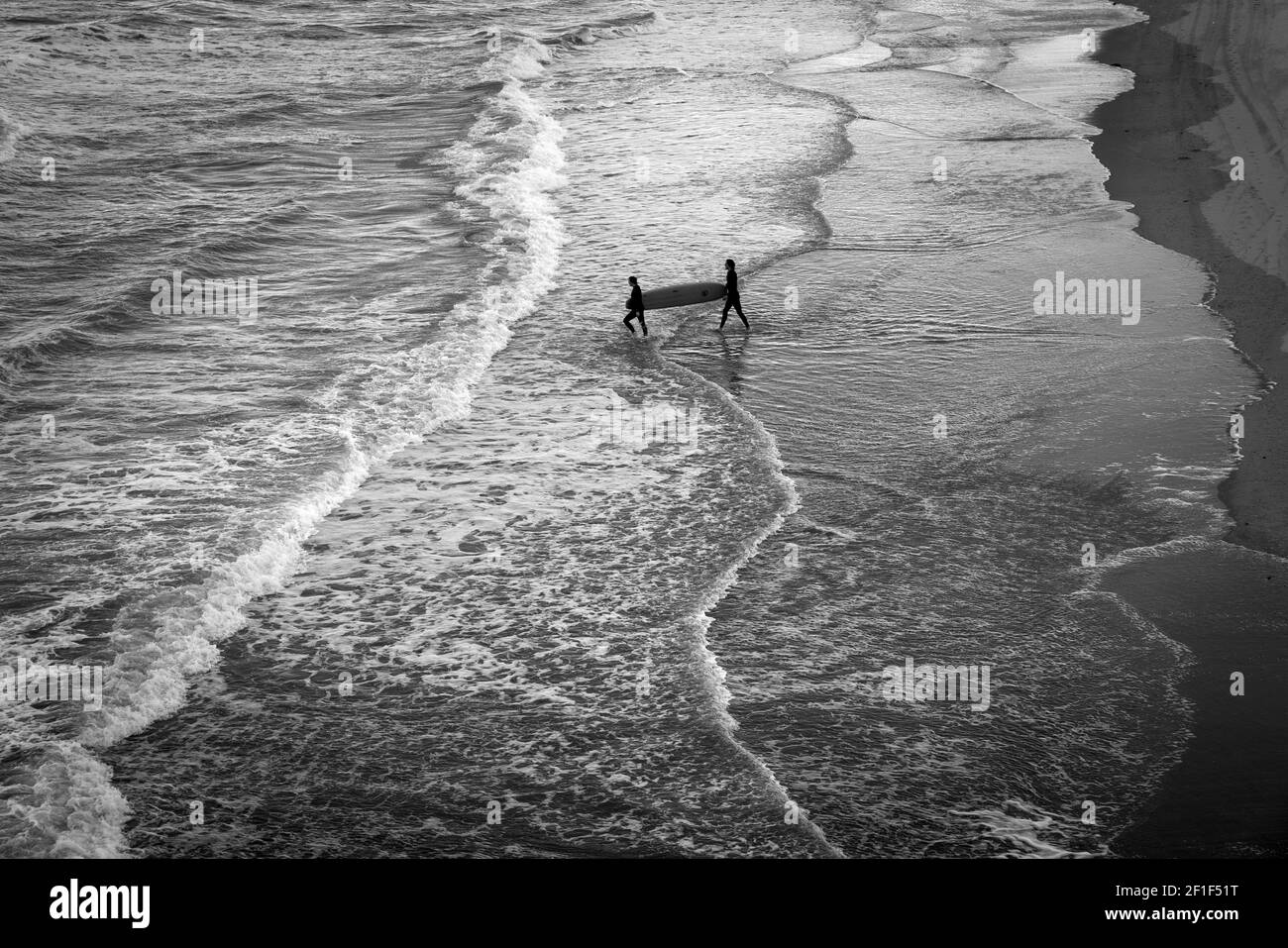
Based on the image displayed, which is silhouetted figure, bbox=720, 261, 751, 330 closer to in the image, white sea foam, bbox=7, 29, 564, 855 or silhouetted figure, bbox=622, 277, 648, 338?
silhouetted figure, bbox=622, 277, 648, 338

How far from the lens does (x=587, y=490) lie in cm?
1501

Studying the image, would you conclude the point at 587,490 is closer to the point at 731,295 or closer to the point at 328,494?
the point at 328,494

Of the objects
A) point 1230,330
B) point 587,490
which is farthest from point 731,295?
point 1230,330

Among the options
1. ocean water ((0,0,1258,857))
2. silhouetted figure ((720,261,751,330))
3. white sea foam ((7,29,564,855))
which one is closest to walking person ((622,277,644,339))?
ocean water ((0,0,1258,857))

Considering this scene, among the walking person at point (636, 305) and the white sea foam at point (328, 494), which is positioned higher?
the walking person at point (636, 305)

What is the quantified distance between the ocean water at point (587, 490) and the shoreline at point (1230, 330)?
377mm

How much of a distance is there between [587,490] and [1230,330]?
1004 centimetres

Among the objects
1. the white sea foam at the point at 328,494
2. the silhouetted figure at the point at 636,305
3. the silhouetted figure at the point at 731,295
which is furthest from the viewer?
the silhouetted figure at the point at 636,305

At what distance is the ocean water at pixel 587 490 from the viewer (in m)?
10.2

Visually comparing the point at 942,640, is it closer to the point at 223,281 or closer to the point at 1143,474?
the point at 1143,474

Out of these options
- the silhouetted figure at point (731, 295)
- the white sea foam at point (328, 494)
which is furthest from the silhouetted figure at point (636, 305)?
the white sea foam at point (328, 494)

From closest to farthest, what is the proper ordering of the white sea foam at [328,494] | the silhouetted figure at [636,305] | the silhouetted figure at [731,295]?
the white sea foam at [328,494]
the silhouetted figure at [731,295]
the silhouetted figure at [636,305]

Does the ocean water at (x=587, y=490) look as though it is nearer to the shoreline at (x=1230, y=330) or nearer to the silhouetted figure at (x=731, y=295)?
the shoreline at (x=1230, y=330)

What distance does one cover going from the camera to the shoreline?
9.73 metres
